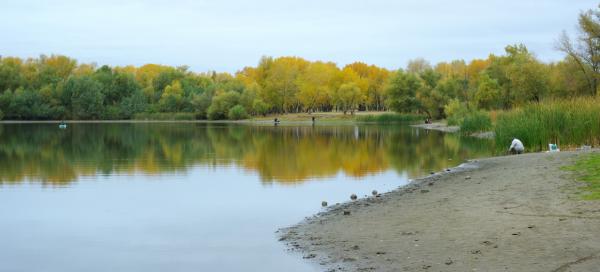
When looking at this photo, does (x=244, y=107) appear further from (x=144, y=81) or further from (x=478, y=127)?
(x=478, y=127)

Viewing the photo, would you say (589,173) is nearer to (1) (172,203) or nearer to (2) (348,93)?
(1) (172,203)

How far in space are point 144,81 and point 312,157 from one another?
415 ft

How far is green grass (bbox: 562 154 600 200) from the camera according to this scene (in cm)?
1195

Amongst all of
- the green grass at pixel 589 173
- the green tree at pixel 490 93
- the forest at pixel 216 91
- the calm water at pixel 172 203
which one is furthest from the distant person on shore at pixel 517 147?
the forest at pixel 216 91

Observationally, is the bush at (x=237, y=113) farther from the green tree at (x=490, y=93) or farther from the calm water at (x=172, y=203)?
the calm water at (x=172, y=203)

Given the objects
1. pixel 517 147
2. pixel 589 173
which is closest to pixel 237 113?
pixel 517 147

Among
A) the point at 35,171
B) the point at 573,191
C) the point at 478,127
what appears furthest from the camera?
the point at 478,127

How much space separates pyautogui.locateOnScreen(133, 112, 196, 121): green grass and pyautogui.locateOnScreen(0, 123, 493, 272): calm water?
92.7 m

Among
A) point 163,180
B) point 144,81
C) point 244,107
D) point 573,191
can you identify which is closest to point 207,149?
point 163,180

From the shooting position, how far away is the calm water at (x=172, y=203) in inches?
434

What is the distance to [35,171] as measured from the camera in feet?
84.5

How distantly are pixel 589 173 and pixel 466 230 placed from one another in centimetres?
563

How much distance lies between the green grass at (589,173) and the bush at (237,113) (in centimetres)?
10288

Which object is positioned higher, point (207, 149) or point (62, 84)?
point (62, 84)
